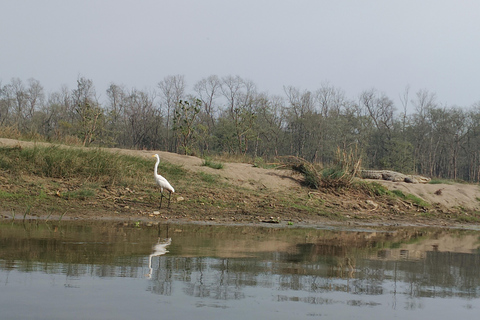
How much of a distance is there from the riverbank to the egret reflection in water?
13.2 feet

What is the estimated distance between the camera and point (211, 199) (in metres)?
14.6

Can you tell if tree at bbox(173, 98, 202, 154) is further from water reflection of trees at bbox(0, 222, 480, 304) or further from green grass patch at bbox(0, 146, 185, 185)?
water reflection of trees at bbox(0, 222, 480, 304)

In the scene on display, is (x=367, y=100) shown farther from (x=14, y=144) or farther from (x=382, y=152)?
(x=14, y=144)

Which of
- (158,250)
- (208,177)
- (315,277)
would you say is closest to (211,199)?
(208,177)

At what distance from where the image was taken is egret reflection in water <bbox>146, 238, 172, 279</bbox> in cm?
572

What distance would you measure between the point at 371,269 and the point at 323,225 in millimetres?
6972

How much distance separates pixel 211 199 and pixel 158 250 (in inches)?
293

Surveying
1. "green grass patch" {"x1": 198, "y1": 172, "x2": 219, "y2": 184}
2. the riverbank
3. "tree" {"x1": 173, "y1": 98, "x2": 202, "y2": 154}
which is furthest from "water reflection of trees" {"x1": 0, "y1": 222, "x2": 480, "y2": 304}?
"tree" {"x1": 173, "y1": 98, "x2": 202, "y2": 154}

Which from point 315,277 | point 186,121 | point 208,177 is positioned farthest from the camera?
point 186,121

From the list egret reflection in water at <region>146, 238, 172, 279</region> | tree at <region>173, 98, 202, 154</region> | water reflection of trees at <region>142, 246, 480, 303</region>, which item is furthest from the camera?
tree at <region>173, 98, 202, 154</region>

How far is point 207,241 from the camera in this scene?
28.2 ft

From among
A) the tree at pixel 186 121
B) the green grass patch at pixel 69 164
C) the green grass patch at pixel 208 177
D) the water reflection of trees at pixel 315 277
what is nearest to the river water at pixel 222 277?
the water reflection of trees at pixel 315 277

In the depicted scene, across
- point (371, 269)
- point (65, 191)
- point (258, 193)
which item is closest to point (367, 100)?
point (258, 193)

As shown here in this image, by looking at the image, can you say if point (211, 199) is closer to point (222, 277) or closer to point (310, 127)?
point (222, 277)
